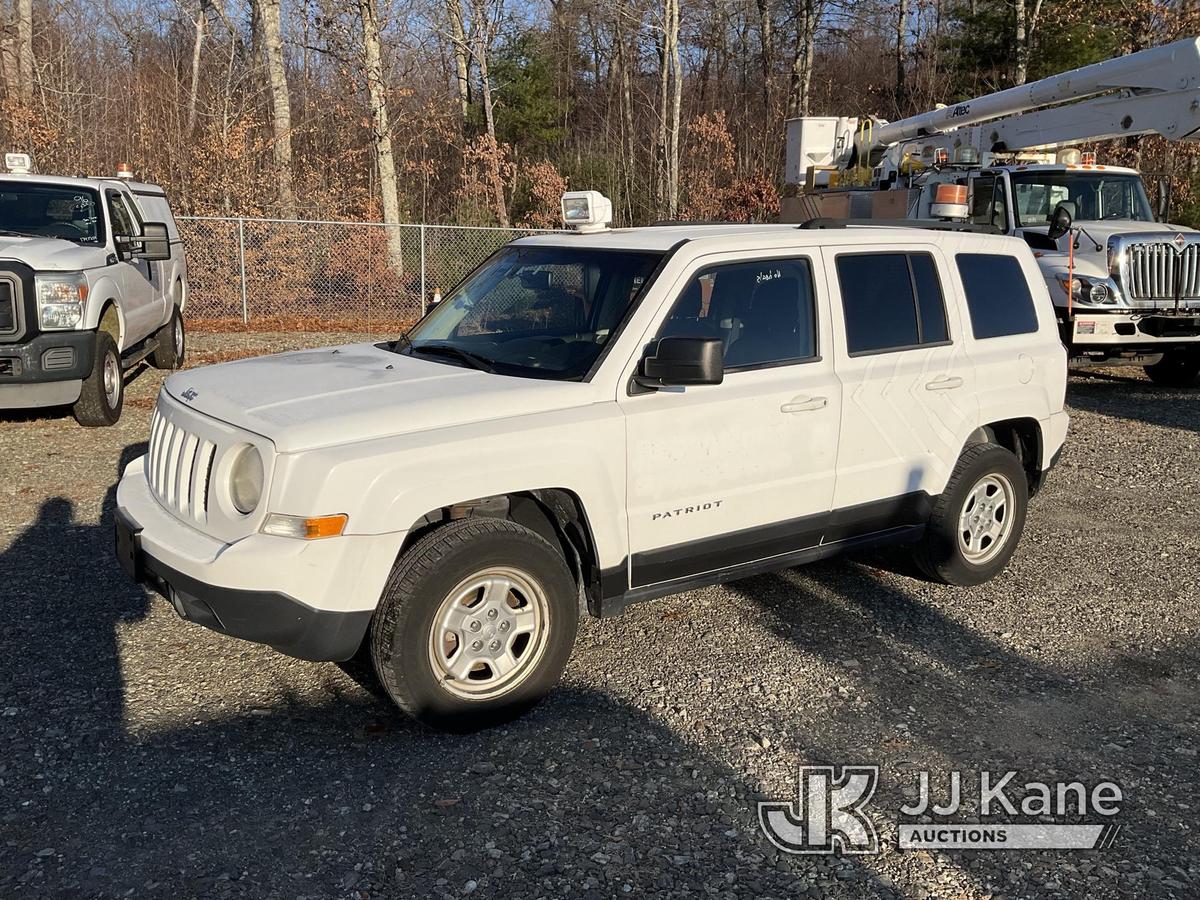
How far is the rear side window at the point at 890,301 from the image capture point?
16.4 feet

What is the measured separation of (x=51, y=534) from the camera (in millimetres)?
6422

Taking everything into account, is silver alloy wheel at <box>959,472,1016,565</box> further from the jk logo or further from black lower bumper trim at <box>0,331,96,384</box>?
black lower bumper trim at <box>0,331,96,384</box>

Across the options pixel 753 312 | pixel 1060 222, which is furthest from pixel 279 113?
pixel 753 312

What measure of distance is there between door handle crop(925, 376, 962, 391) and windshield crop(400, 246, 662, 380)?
1.61 m

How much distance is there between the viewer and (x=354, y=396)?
13.3ft

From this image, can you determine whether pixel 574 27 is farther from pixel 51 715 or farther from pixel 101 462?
pixel 51 715

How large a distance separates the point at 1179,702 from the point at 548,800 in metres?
2.72

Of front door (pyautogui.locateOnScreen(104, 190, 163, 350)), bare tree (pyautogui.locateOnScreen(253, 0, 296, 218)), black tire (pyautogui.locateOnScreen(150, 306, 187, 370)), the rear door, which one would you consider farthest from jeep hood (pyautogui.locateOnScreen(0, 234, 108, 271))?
bare tree (pyautogui.locateOnScreen(253, 0, 296, 218))

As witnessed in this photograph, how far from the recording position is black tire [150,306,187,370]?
40.7 ft

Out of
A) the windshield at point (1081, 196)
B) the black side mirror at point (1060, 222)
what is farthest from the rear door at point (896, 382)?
the windshield at point (1081, 196)

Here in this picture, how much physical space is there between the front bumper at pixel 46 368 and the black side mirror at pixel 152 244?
1.37 meters

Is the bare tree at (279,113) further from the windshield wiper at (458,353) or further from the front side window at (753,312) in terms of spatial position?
the front side window at (753,312)

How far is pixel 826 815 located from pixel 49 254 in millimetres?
7911

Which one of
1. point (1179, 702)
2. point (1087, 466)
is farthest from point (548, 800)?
point (1087, 466)
